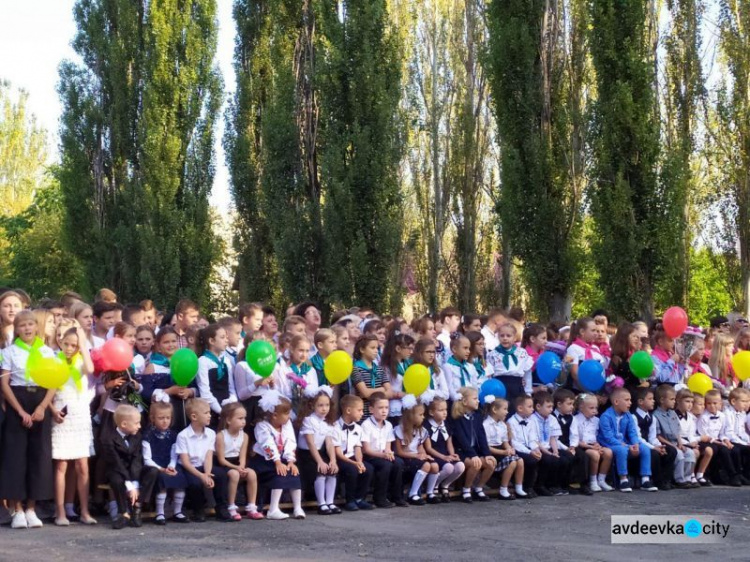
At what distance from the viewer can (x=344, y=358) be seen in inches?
364

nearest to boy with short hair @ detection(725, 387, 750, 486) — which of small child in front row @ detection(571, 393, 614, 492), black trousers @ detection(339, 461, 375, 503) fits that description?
small child in front row @ detection(571, 393, 614, 492)

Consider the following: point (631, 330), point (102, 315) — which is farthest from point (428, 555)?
point (631, 330)

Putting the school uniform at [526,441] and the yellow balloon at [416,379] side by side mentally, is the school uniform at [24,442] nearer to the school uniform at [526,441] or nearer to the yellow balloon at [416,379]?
the yellow balloon at [416,379]

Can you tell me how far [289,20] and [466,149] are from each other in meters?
4.90

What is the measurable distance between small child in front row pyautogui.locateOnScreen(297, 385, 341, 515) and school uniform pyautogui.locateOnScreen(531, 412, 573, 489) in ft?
7.31

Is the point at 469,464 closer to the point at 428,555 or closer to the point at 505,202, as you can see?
the point at 428,555

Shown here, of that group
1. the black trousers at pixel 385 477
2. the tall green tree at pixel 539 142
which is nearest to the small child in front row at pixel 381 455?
the black trousers at pixel 385 477

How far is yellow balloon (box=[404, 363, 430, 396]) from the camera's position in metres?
9.69

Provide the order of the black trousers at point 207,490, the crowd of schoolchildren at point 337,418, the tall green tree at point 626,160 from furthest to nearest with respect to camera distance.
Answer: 1. the tall green tree at point 626,160
2. the black trousers at point 207,490
3. the crowd of schoolchildren at point 337,418

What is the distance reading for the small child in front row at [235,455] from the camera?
28.7ft

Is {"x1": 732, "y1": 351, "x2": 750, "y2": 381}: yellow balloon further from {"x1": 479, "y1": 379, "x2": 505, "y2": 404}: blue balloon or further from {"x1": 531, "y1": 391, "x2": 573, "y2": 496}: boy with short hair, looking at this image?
{"x1": 479, "y1": 379, "x2": 505, "y2": 404}: blue balloon

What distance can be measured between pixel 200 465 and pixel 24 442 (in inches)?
53.6

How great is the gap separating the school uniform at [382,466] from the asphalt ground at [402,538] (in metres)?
0.23

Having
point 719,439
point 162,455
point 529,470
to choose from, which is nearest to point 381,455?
point 529,470
